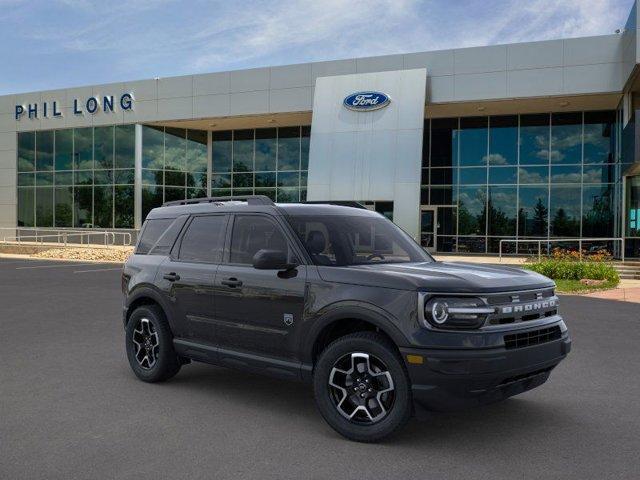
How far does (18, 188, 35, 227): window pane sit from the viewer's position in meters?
39.6

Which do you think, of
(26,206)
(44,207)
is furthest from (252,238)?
(26,206)

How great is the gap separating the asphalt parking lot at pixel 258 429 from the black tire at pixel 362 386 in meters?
0.12

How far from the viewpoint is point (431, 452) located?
4.50 metres

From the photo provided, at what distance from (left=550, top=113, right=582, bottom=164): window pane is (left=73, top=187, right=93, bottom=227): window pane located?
25.4m

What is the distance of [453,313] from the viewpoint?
4.41 meters

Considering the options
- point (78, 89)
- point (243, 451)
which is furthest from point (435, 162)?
point (243, 451)

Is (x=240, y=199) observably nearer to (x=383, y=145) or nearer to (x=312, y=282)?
(x=312, y=282)

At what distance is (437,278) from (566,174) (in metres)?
27.1

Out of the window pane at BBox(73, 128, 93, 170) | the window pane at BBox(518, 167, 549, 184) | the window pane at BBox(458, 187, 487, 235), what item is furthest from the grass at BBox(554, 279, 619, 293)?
the window pane at BBox(73, 128, 93, 170)

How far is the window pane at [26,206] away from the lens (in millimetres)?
39562

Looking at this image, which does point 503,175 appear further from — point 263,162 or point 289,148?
point 263,162

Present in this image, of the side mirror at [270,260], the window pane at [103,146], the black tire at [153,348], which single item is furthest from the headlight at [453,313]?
the window pane at [103,146]

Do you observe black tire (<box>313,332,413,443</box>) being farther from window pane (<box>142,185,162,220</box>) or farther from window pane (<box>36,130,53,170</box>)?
window pane (<box>36,130,53,170</box>)

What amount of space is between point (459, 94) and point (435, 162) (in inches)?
188
